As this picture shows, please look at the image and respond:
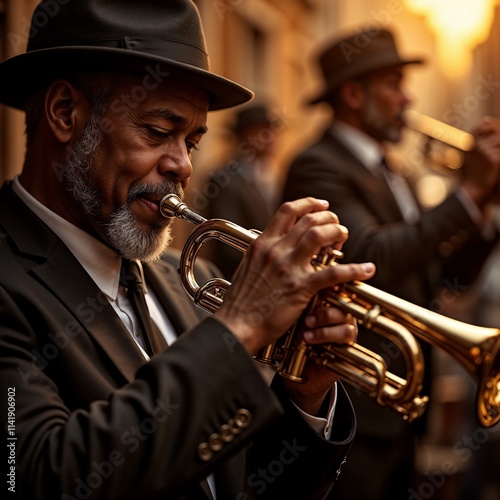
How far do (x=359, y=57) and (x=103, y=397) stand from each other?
115 inches

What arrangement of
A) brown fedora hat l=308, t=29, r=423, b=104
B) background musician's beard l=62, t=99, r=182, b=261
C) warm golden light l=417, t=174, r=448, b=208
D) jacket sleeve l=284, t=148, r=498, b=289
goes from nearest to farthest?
background musician's beard l=62, t=99, r=182, b=261 < jacket sleeve l=284, t=148, r=498, b=289 < brown fedora hat l=308, t=29, r=423, b=104 < warm golden light l=417, t=174, r=448, b=208

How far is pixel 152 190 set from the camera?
7.01 feet

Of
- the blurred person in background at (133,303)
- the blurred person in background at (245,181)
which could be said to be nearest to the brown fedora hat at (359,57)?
the blurred person in background at (245,181)

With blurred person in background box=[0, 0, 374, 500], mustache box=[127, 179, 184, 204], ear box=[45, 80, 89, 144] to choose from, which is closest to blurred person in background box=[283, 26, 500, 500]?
blurred person in background box=[0, 0, 374, 500]

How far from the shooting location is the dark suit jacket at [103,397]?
1674 mm

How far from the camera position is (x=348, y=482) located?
11.9 feet

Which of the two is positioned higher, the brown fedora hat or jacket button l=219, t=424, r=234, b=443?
the brown fedora hat

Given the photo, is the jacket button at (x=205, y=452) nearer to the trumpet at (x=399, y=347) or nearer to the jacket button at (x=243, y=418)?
the jacket button at (x=243, y=418)

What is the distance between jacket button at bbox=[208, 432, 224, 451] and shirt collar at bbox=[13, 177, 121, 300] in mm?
612

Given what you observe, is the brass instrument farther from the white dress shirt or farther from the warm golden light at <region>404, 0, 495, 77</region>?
the warm golden light at <region>404, 0, 495, 77</region>

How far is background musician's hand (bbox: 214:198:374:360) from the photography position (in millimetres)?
1804

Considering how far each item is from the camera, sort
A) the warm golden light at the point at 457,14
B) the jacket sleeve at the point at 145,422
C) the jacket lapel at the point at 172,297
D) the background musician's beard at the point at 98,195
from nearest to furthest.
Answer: the jacket sleeve at the point at 145,422 < the background musician's beard at the point at 98,195 < the jacket lapel at the point at 172,297 < the warm golden light at the point at 457,14

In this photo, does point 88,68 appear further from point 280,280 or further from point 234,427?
point 234,427

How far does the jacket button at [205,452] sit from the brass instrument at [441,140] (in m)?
2.96
